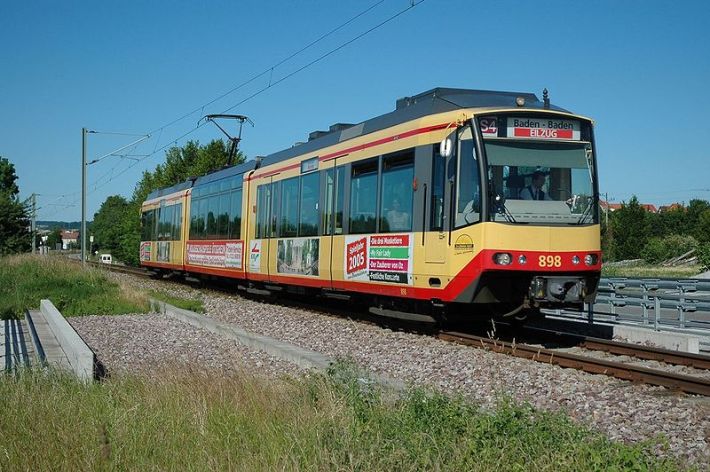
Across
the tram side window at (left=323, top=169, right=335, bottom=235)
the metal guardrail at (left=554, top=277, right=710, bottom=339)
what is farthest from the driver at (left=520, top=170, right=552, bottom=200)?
the tram side window at (left=323, top=169, right=335, bottom=235)

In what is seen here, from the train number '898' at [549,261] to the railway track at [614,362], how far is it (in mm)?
1206

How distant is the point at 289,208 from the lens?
60.8ft

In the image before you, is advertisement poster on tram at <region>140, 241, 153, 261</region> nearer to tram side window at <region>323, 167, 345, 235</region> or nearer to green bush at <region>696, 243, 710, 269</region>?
tram side window at <region>323, 167, 345, 235</region>

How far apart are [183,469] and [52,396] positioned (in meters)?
2.38

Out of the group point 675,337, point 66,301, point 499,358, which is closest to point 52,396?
point 499,358

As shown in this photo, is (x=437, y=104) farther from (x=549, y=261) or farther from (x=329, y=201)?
(x=329, y=201)

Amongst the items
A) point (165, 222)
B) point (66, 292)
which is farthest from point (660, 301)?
point (165, 222)

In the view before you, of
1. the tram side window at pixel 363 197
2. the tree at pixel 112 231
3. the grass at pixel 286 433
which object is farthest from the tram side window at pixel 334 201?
the tree at pixel 112 231

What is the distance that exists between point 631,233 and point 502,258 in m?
94.9

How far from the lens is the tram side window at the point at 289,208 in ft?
59.5

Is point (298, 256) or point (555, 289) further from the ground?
point (298, 256)

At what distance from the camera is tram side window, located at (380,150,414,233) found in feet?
43.3

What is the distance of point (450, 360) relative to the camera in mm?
10734

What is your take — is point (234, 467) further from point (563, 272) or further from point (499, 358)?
point (563, 272)
